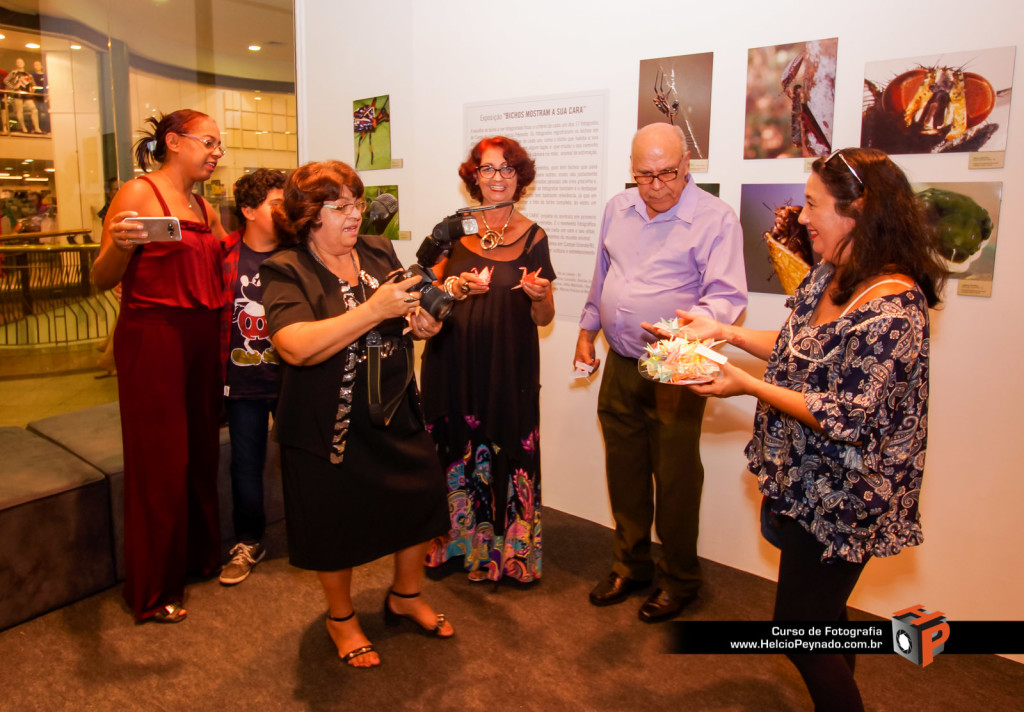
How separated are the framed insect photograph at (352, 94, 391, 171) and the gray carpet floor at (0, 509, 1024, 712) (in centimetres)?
268

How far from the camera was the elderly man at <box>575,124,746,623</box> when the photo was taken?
2598 mm

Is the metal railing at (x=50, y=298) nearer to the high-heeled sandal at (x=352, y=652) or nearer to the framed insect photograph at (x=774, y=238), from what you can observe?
the high-heeled sandal at (x=352, y=652)

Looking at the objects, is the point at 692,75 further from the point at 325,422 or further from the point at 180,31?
the point at 180,31

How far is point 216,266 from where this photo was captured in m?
2.85

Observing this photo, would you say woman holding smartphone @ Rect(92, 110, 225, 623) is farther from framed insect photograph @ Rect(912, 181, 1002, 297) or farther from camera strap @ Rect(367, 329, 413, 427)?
framed insect photograph @ Rect(912, 181, 1002, 297)

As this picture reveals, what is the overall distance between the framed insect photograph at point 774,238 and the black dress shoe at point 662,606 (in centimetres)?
133

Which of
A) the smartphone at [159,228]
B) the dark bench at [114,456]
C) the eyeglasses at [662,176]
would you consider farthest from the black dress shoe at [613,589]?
the smartphone at [159,228]

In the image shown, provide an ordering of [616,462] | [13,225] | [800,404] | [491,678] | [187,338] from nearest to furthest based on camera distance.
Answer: [800,404] < [491,678] < [187,338] < [616,462] < [13,225]

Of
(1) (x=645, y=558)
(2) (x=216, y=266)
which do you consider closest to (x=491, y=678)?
(1) (x=645, y=558)

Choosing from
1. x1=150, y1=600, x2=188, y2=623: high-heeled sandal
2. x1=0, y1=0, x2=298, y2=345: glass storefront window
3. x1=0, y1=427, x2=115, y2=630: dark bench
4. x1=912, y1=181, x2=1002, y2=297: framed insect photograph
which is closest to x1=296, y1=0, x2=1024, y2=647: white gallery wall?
x1=912, y1=181, x2=1002, y2=297: framed insect photograph

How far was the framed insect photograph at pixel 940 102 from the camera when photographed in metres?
2.43

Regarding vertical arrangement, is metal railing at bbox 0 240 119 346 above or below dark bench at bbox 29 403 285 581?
above

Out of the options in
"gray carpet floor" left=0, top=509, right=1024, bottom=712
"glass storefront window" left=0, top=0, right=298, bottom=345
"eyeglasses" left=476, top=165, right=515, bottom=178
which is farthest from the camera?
"glass storefront window" left=0, top=0, right=298, bottom=345

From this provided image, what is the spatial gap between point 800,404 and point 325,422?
1380 millimetres
